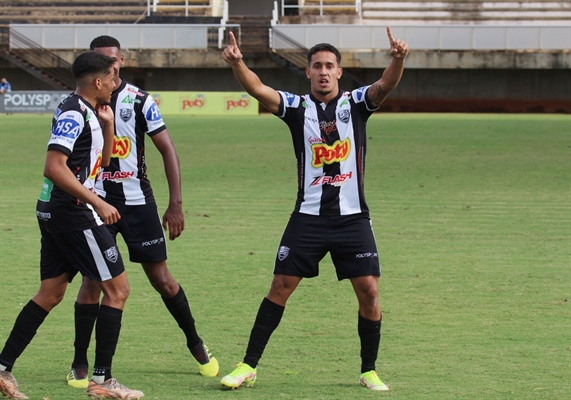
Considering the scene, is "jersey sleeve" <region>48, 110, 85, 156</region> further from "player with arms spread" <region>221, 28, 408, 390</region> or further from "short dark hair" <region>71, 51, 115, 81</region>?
"player with arms spread" <region>221, 28, 408, 390</region>

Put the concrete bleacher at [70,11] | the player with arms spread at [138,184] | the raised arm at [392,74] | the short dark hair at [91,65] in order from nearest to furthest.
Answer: the short dark hair at [91,65] < the raised arm at [392,74] < the player with arms spread at [138,184] < the concrete bleacher at [70,11]

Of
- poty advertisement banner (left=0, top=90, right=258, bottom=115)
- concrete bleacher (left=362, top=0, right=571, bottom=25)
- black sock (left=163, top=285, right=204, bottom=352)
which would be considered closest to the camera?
black sock (left=163, top=285, right=204, bottom=352)

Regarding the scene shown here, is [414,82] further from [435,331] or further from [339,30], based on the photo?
[435,331]

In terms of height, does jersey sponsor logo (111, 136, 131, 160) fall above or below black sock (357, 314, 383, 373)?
above

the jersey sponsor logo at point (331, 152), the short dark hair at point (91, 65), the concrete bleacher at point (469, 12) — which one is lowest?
the jersey sponsor logo at point (331, 152)

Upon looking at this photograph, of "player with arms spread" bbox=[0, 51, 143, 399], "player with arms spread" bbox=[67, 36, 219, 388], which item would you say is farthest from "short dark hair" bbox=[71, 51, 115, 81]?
"player with arms spread" bbox=[67, 36, 219, 388]

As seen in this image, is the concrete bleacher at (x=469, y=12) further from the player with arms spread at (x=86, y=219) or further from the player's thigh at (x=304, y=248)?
the player with arms spread at (x=86, y=219)

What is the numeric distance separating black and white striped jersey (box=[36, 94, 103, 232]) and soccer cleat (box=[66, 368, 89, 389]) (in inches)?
39.3

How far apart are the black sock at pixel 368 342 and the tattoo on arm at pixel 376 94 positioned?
4.35 feet

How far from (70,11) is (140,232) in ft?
150

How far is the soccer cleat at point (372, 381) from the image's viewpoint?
19.0ft

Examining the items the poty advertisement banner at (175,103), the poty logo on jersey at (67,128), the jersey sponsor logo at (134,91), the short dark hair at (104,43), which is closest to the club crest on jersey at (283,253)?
the jersey sponsor logo at (134,91)

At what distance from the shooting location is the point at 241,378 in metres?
5.79

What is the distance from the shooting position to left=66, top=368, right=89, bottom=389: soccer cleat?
5887 millimetres
